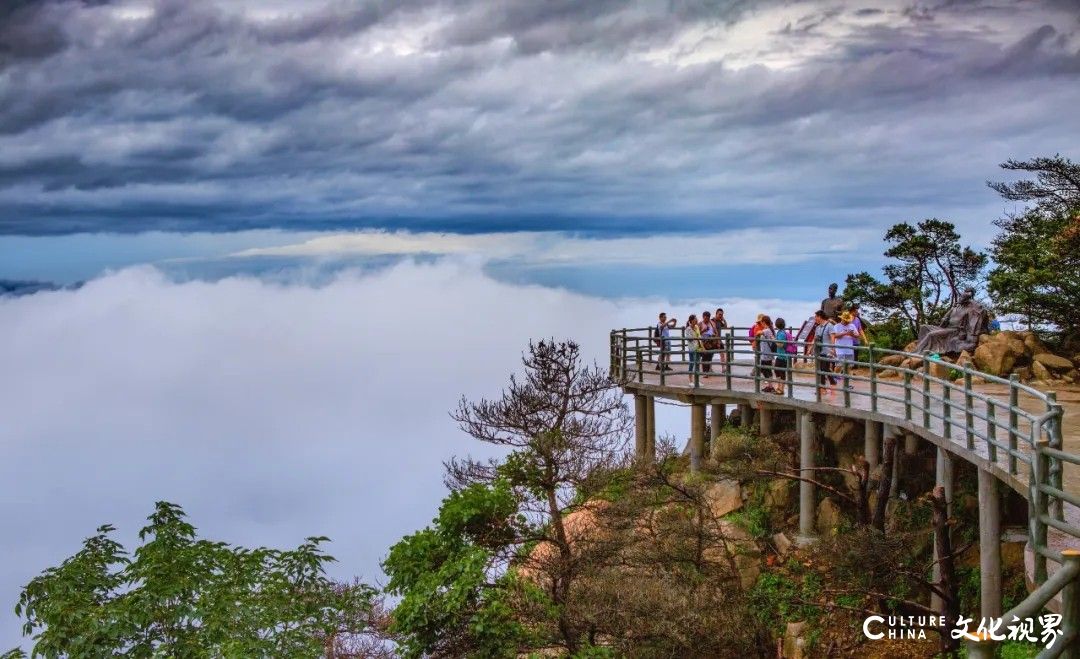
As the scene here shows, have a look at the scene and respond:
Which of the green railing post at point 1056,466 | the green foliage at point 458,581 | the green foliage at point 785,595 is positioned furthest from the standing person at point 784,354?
the green railing post at point 1056,466

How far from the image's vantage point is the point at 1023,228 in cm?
3603

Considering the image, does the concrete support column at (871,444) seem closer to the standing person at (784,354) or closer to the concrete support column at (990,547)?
the standing person at (784,354)

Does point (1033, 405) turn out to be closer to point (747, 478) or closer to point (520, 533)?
point (747, 478)

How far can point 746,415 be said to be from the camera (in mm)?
31031

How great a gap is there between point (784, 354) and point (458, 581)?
372 inches

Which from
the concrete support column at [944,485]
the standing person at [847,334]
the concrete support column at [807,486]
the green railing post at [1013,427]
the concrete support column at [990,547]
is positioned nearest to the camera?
the green railing post at [1013,427]

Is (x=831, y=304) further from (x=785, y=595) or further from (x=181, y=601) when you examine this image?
(x=181, y=601)

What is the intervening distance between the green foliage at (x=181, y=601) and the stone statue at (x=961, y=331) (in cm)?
1715

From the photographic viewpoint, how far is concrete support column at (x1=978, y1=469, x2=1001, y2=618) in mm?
17562

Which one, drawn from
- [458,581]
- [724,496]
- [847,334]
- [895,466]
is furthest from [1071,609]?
[724,496]

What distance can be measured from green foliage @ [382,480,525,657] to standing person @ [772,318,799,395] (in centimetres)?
722

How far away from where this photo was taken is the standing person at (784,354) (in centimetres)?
2546

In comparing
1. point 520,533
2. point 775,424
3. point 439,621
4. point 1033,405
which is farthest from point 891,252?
point 439,621

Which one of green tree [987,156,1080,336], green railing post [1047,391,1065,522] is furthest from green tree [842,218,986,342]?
green railing post [1047,391,1065,522]
